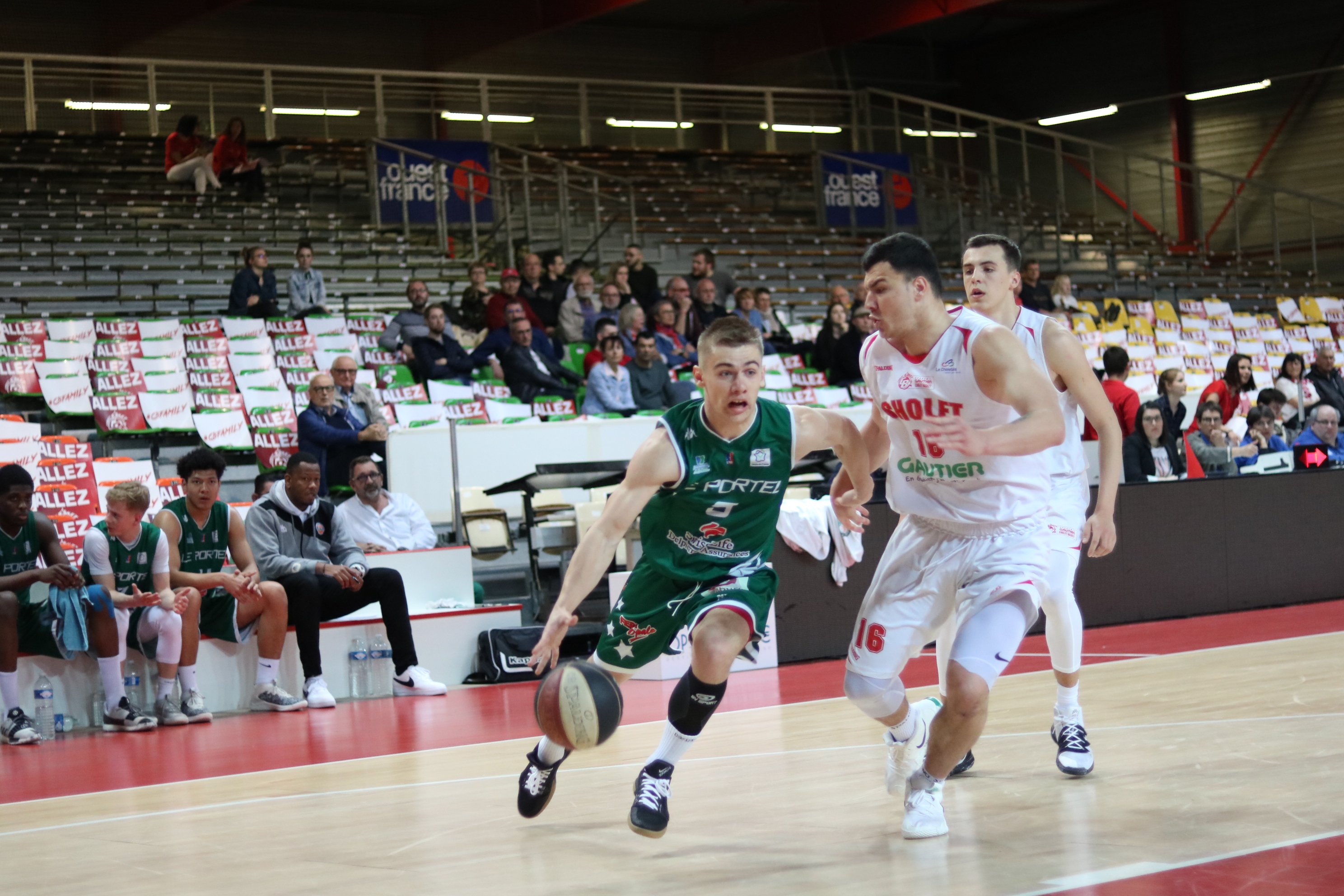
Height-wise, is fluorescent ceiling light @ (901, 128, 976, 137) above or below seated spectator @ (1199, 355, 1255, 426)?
above

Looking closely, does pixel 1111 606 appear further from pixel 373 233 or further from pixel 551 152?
pixel 551 152

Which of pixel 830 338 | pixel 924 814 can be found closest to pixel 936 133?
pixel 830 338

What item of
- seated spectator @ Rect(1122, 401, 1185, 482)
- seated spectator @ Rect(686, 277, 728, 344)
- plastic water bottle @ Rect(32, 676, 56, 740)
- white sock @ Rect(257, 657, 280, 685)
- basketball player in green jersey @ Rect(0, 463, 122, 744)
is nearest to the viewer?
basketball player in green jersey @ Rect(0, 463, 122, 744)

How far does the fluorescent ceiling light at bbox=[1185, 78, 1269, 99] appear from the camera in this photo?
24750 millimetres

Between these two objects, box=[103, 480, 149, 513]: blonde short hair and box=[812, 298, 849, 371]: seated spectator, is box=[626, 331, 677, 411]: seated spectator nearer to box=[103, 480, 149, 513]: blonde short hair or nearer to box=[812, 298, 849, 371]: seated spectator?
box=[812, 298, 849, 371]: seated spectator

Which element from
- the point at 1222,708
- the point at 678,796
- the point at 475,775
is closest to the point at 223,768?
the point at 475,775

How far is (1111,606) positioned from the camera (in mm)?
10188

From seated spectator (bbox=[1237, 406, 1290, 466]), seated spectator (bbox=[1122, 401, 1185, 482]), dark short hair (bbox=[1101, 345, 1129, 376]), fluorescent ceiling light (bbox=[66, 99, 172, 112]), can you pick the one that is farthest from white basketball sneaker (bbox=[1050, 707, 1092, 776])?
fluorescent ceiling light (bbox=[66, 99, 172, 112])

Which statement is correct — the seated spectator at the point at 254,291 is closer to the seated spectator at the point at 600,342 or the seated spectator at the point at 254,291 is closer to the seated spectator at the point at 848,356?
the seated spectator at the point at 600,342

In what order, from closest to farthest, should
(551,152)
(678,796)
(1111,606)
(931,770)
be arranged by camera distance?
(931,770) < (678,796) < (1111,606) < (551,152)

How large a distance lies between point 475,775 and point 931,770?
2187 millimetres

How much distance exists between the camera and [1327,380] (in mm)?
14531

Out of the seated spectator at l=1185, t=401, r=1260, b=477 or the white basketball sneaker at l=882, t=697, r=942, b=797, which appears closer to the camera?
the white basketball sneaker at l=882, t=697, r=942, b=797

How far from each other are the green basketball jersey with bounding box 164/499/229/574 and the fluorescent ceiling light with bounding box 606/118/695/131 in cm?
1563
